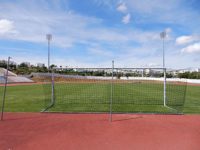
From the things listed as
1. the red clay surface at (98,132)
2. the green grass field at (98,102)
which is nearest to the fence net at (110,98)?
the green grass field at (98,102)

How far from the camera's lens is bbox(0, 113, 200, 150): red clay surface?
231 inches

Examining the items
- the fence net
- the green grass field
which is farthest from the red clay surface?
the green grass field

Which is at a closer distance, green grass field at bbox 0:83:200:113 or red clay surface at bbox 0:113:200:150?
red clay surface at bbox 0:113:200:150

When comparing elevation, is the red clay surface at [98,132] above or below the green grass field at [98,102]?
below

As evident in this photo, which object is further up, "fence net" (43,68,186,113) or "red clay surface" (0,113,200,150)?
"fence net" (43,68,186,113)

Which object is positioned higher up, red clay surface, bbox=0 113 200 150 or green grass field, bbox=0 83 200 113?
green grass field, bbox=0 83 200 113

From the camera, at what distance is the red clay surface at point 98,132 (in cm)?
586

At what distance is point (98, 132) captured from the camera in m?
7.07

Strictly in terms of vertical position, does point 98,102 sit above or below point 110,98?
below

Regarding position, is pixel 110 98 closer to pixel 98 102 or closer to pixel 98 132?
pixel 98 102

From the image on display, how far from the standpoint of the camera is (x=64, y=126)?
25.4 feet

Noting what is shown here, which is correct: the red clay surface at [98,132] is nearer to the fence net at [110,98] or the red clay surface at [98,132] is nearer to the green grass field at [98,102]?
the fence net at [110,98]

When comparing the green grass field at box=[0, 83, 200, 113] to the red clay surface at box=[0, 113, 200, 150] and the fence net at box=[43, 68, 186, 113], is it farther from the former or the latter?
the red clay surface at box=[0, 113, 200, 150]

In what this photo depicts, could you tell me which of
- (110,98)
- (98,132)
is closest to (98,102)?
(110,98)
